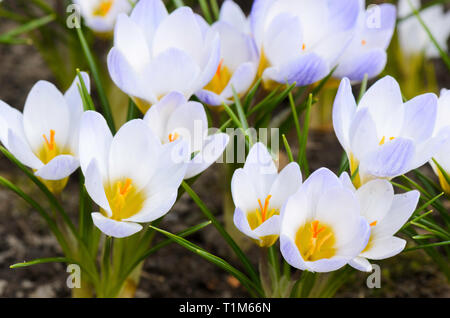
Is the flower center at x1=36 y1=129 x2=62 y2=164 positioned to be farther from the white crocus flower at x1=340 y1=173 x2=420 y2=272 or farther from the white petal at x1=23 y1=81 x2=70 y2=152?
the white crocus flower at x1=340 y1=173 x2=420 y2=272

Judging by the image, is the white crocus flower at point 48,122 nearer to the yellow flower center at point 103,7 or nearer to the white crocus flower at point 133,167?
the white crocus flower at point 133,167

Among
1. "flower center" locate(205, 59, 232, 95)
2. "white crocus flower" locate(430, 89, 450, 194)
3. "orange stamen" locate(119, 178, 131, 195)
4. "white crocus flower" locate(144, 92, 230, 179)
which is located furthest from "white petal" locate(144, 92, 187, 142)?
"white crocus flower" locate(430, 89, 450, 194)

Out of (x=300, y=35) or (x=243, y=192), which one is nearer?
(x=243, y=192)

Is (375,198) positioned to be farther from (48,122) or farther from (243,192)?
(48,122)

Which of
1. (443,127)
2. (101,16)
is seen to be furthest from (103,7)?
(443,127)

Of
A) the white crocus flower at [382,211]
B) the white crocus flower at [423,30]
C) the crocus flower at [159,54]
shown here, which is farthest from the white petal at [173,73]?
the white crocus flower at [423,30]
